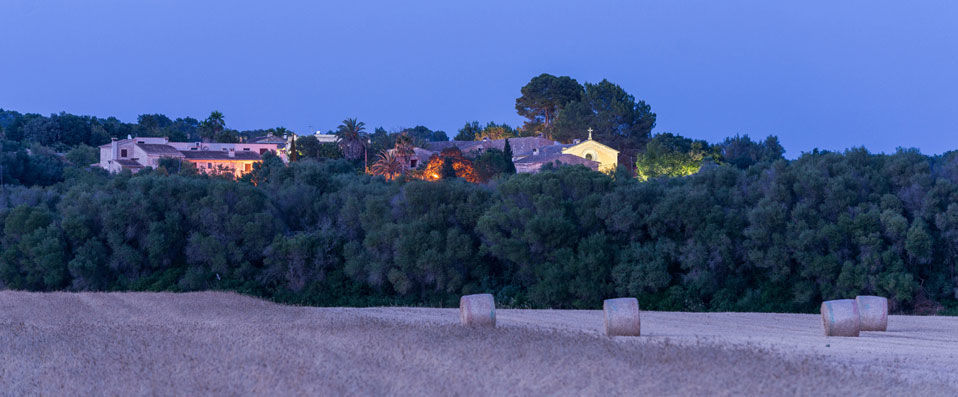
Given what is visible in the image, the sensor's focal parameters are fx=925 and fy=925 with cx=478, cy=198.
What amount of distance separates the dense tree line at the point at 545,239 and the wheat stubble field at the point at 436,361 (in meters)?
14.0

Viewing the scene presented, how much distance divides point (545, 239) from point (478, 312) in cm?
1597

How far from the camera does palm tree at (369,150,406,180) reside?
78375 millimetres

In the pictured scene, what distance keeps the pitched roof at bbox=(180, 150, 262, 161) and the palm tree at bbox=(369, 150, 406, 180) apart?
13.5 metres

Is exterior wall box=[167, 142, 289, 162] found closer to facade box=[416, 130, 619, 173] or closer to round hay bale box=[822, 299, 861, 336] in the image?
facade box=[416, 130, 619, 173]

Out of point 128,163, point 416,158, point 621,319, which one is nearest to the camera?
point 621,319

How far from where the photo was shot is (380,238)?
117 feet

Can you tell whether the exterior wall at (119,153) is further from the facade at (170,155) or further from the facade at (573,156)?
the facade at (573,156)

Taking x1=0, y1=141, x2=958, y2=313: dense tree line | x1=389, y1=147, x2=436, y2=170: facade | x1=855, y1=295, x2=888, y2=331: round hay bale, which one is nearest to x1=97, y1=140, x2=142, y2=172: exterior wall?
x1=389, y1=147, x2=436, y2=170: facade

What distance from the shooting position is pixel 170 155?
275 feet

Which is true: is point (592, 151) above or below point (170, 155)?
above

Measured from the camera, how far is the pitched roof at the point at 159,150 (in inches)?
3319

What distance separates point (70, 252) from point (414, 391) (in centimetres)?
3111

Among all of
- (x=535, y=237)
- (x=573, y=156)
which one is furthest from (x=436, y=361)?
(x=573, y=156)

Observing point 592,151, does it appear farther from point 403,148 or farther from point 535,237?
point 535,237
